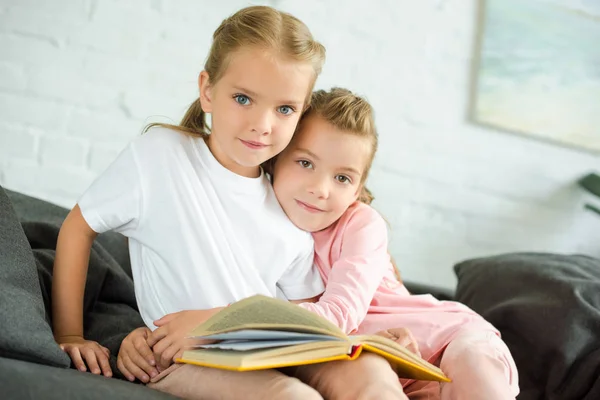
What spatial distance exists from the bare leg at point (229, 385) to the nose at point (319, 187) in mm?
440

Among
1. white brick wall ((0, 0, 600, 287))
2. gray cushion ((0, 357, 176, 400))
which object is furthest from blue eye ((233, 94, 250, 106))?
white brick wall ((0, 0, 600, 287))

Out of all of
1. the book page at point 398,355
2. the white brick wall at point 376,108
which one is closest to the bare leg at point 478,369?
the book page at point 398,355

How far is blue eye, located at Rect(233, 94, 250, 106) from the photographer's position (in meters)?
1.37

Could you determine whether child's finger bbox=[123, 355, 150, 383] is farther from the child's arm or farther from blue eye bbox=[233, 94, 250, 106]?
blue eye bbox=[233, 94, 250, 106]

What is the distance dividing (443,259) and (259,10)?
1.69 meters

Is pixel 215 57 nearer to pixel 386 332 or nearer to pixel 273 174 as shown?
pixel 273 174

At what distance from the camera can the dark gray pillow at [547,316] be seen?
1629 millimetres

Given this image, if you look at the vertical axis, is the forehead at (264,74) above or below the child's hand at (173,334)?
above

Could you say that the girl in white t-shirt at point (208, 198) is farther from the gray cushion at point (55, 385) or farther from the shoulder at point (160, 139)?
the gray cushion at point (55, 385)

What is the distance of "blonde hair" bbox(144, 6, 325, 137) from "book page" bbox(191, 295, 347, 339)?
0.50 meters

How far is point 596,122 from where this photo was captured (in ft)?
9.55

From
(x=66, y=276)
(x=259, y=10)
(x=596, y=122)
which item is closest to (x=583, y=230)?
(x=596, y=122)

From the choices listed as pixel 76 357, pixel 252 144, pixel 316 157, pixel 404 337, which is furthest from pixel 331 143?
pixel 76 357

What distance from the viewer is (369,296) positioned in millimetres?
1432
